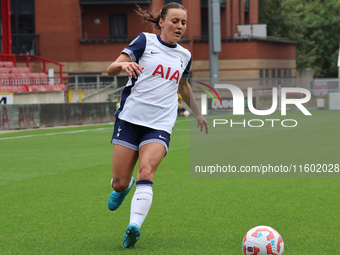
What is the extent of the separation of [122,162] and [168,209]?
1.90 metres

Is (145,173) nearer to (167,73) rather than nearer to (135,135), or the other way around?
(135,135)

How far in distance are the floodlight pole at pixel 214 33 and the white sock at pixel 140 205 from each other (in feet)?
104

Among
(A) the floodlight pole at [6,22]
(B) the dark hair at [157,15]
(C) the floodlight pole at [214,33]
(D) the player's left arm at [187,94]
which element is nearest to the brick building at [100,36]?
(C) the floodlight pole at [214,33]

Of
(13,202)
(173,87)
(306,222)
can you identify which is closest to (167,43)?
(173,87)

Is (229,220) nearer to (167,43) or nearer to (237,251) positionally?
(237,251)

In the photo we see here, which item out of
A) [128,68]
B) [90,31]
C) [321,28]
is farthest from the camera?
[321,28]

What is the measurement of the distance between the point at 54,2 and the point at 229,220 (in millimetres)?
39230

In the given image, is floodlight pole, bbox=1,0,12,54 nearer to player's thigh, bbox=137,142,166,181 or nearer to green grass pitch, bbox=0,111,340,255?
green grass pitch, bbox=0,111,340,255

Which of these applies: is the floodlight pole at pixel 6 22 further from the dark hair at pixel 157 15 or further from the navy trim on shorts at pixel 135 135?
the navy trim on shorts at pixel 135 135

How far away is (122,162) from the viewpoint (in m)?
5.56

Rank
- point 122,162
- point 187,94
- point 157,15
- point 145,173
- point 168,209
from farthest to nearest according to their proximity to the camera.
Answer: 1. point 168,209
2. point 187,94
3. point 157,15
4. point 122,162
5. point 145,173

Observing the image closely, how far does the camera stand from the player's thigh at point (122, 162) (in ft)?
18.1

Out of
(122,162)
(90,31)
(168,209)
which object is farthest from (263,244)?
(90,31)

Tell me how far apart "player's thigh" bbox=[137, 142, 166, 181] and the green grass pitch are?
26.8 inches
